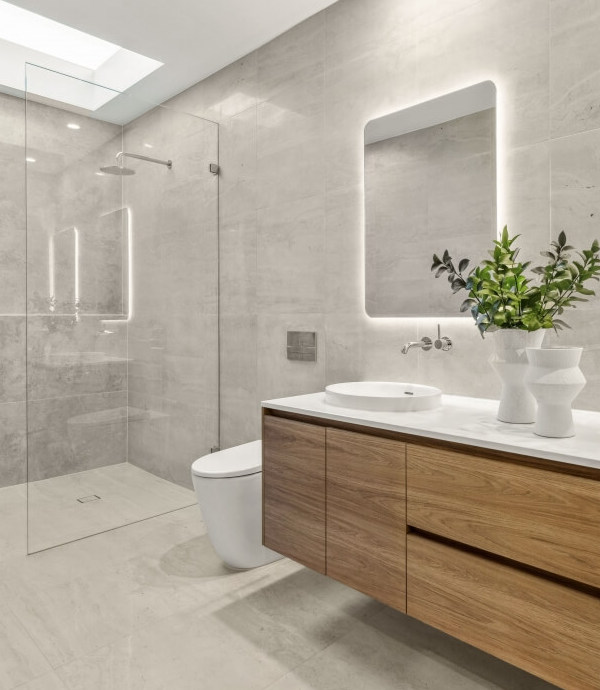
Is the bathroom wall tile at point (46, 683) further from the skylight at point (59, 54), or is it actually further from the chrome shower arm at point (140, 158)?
the skylight at point (59, 54)

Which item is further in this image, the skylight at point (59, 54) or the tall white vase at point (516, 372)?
the skylight at point (59, 54)

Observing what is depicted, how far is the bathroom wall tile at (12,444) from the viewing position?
324 cm

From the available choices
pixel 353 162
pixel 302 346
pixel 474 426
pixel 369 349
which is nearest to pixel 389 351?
pixel 369 349

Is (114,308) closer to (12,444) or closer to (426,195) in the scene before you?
(12,444)

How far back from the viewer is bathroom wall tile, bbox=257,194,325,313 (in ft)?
8.13

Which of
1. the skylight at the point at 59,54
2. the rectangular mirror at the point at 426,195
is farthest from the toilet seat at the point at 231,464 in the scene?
the skylight at the point at 59,54

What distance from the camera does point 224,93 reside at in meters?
2.98

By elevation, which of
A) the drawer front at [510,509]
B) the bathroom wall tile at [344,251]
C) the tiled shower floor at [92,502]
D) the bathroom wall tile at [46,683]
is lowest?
the bathroom wall tile at [46,683]

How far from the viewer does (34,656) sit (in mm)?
1670

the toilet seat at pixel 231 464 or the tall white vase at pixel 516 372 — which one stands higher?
the tall white vase at pixel 516 372

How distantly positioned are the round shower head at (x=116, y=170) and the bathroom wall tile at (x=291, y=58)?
807 mm

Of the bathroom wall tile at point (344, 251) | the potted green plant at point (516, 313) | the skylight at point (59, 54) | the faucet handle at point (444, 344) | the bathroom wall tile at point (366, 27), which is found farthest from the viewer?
the skylight at point (59, 54)

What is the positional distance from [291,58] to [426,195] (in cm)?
113

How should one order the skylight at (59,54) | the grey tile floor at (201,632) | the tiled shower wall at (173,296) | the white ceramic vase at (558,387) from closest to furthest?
the white ceramic vase at (558,387)
the grey tile floor at (201,632)
the tiled shower wall at (173,296)
the skylight at (59,54)
